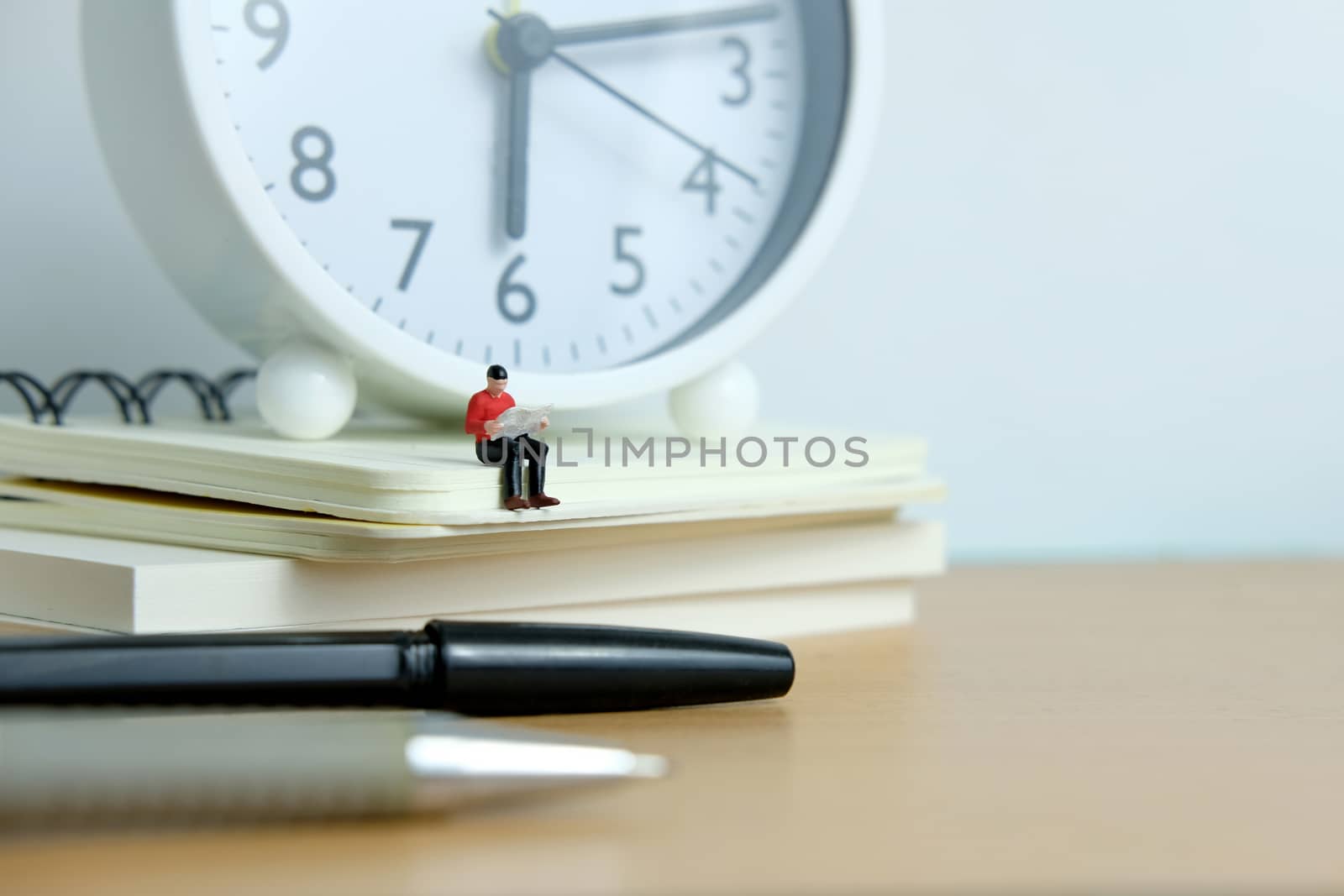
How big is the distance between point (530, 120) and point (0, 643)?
1.37 ft

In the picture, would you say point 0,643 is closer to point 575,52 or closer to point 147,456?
point 147,456

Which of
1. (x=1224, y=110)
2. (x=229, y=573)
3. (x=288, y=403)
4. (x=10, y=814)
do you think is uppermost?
(x=1224, y=110)

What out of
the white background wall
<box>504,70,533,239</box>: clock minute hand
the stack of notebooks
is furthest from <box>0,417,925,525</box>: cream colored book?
the white background wall

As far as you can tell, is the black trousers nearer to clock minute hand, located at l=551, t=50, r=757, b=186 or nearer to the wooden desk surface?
the wooden desk surface

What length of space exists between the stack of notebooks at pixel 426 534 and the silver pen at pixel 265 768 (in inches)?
6.6

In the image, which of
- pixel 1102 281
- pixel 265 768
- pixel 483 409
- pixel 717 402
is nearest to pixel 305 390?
pixel 483 409

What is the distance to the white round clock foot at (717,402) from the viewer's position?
2.58 feet

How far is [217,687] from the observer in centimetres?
45

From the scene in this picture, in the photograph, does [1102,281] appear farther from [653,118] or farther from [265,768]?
[265,768]

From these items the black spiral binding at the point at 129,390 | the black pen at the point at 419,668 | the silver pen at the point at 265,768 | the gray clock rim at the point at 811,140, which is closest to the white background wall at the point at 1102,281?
the gray clock rim at the point at 811,140

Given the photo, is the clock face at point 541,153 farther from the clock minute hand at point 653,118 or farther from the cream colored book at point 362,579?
the cream colored book at point 362,579

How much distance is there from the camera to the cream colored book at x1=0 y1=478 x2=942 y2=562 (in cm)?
59

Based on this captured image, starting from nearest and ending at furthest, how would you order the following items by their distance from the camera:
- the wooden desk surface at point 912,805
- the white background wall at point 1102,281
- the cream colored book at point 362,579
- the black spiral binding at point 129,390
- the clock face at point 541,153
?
the wooden desk surface at point 912,805 < the cream colored book at point 362,579 < the clock face at point 541,153 < the black spiral binding at point 129,390 < the white background wall at point 1102,281

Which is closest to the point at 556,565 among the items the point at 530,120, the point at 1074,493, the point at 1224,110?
the point at 530,120
